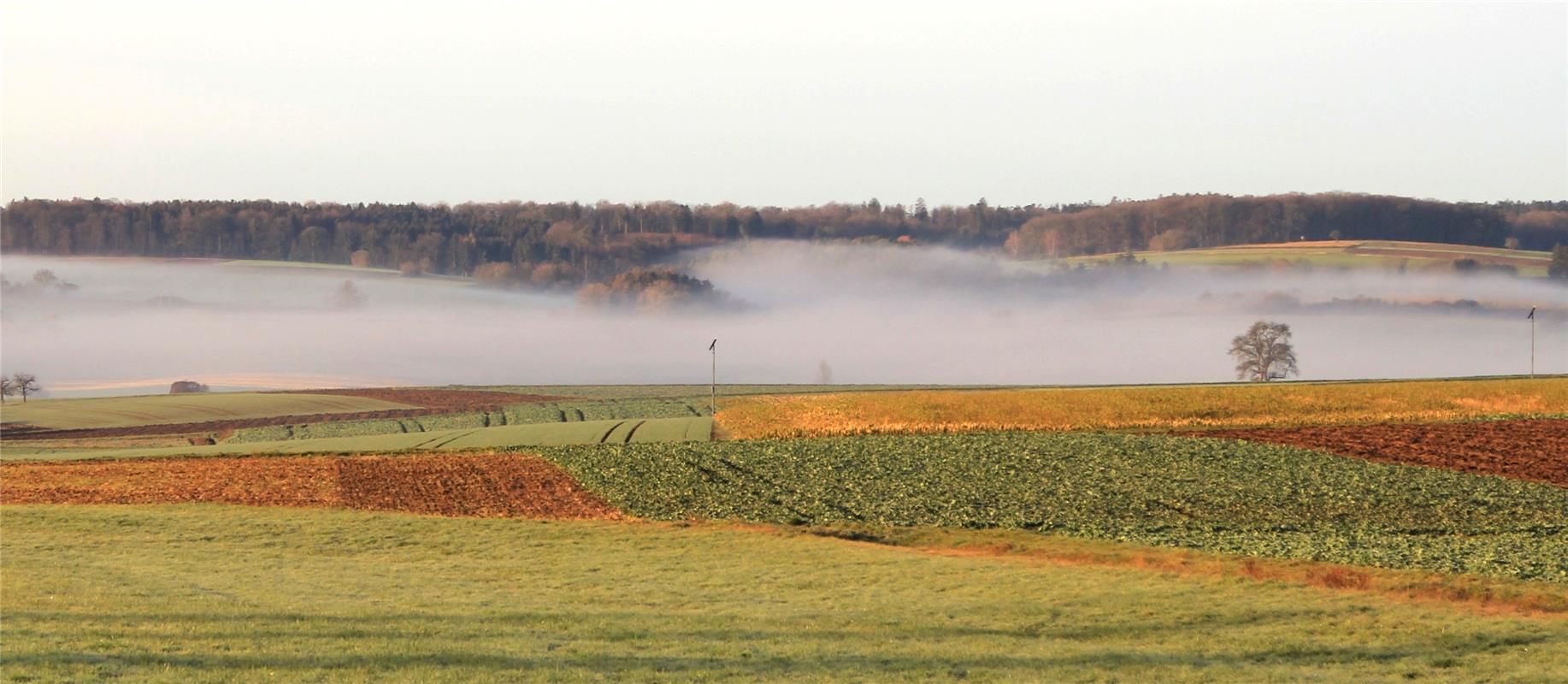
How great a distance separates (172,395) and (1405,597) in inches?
4931

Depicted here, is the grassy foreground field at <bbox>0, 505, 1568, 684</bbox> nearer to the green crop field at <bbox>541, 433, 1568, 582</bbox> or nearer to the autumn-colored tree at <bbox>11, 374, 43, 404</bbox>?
the green crop field at <bbox>541, 433, 1568, 582</bbox>

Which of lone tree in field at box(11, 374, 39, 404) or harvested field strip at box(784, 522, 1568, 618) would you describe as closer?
harvested field strip at box(784, 522, 1568, 618)

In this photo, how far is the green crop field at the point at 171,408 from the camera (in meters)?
105

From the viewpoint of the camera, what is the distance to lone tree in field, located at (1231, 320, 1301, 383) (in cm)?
15400

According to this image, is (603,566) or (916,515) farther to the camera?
(916,515)

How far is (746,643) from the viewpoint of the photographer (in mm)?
22531

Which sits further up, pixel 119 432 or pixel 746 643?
pixel 746 643

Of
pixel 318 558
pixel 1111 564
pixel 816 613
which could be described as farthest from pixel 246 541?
pixel 1111 564

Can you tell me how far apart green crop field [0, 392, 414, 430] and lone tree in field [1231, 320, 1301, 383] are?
97.1 metres

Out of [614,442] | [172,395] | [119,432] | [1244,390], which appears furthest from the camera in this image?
[172,395]

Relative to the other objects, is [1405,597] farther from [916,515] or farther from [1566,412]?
[1566,412]

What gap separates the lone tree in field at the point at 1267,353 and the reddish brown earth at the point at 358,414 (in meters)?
81.7

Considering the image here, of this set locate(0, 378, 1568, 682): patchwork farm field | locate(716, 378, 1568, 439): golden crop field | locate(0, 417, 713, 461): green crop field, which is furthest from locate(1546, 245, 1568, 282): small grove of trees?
locate(0, 417, 713, 461): green crop field

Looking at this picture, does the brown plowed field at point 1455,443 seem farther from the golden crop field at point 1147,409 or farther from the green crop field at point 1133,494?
the golden crop field at point 1147,409
